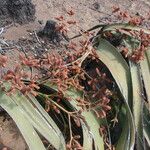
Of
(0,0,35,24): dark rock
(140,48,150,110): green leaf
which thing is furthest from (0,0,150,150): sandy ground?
(140,48,150,110): green leaf

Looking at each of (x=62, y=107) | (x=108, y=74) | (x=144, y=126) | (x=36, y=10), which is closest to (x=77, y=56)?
(x=108, y=74)

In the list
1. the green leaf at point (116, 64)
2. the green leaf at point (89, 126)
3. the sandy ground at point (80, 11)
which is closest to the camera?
the green leaf at point (89, 126)

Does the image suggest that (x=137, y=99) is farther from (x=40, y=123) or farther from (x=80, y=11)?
(x=80, y=11)

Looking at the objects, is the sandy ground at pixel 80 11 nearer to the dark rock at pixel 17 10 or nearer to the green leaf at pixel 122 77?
the dark rock at pixel 17 10

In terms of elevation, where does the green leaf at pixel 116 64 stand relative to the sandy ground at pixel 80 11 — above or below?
below

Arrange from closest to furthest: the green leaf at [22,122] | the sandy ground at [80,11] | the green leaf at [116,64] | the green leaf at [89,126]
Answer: the green leaf at [22,122]
the green leaf at [89,126]
the green leaf at [116,64]
the sandy ground at [80,11]

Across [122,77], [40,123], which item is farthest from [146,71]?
[40,123]

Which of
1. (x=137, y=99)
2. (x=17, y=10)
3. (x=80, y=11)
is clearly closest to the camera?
(x=137, y=99)

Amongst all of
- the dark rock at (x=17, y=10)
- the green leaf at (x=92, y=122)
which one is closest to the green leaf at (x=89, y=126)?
the green leaf at (x=92, y=122)
